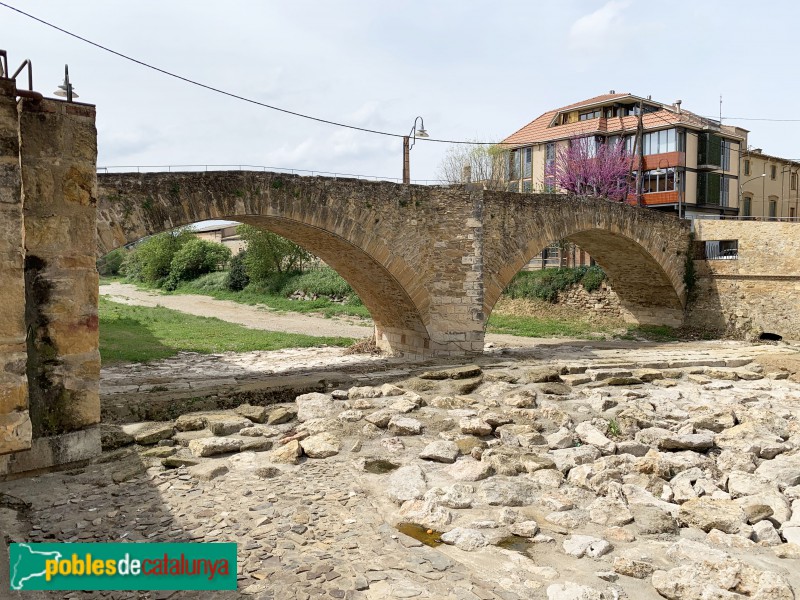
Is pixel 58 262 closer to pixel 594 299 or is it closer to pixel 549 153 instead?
pixel 594 299

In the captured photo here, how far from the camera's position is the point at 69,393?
5.57m

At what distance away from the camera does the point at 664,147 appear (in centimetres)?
3120

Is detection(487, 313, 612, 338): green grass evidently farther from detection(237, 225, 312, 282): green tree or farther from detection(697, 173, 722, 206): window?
detection(237, 225, 312, 282): green tree

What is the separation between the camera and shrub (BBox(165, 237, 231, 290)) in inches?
1725

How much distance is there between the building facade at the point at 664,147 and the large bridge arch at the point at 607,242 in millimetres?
8233

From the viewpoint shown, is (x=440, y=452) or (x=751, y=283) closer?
(x=440, y=452)

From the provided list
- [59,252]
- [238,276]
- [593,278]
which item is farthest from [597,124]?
[59,252]

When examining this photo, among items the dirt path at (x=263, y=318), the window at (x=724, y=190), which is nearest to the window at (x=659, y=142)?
the window at (x=724, y=190)

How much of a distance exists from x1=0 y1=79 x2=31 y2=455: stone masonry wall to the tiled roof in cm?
3173

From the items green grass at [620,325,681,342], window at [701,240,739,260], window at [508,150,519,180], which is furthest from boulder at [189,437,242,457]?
window at [508,150,519,180]

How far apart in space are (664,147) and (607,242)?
1387 centimetres

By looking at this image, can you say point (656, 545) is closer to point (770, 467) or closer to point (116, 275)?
point (770, 467)

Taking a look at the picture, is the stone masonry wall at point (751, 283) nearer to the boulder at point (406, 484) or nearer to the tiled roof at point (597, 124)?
the tiled roof at point (597, 124)

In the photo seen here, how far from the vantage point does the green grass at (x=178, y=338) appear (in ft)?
53.5
